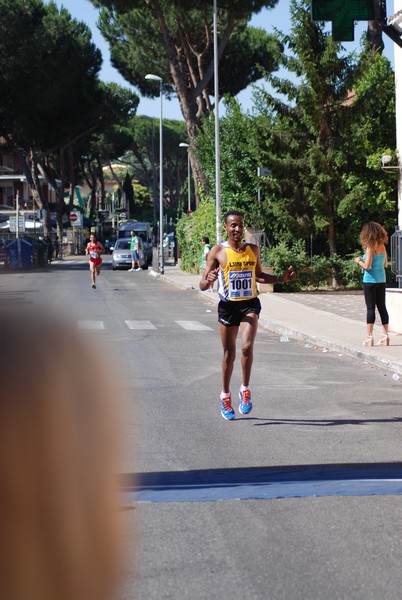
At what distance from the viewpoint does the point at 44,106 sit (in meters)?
57.3

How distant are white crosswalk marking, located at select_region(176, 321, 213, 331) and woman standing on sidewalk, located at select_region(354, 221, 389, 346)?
15.7 ft

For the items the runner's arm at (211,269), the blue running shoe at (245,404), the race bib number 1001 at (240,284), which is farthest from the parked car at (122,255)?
the blue running shoe at (245,404)

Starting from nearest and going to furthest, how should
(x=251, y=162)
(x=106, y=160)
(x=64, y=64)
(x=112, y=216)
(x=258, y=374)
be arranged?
(x=258, y=374), (x=251, y=162), (x=64, y=64), (x=106, y=160), (x=112, y=216)

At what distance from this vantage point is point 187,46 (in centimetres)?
4891

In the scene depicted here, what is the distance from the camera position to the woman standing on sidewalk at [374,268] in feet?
48.2

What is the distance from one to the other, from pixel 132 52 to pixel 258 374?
44.6m

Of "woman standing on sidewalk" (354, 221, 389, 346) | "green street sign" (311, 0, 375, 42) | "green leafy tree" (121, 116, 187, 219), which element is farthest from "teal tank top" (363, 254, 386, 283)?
"green leafy tree" (121, 116, 187, 219)

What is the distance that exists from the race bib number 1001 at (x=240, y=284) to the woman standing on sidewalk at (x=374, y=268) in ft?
18.6

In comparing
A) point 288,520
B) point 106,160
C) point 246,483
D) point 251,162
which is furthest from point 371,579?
point 106,160

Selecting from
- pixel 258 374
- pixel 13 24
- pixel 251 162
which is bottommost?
pixel 258 374

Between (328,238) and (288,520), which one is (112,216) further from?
(288,520)

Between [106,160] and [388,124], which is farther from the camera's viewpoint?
[106,160]

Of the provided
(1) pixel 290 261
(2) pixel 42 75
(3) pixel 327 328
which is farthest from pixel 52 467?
(2) pixel 42 75

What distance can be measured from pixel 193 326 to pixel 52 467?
60.9 ft
